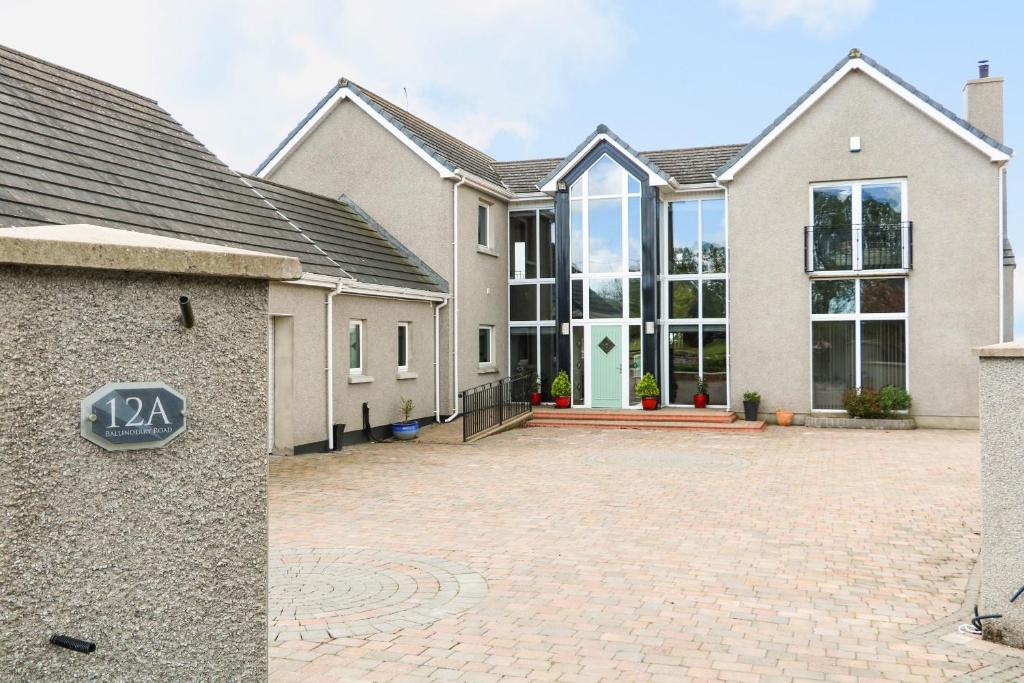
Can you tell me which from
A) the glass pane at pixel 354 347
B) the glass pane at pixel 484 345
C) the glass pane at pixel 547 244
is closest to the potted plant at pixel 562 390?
the glass pane at pixel 484 345

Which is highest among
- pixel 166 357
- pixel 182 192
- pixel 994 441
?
pixel 182 192

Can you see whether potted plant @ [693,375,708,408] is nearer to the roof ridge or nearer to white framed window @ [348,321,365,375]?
white framed window @ [348,321,365,375]

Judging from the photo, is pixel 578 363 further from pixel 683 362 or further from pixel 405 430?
pixel 405 430

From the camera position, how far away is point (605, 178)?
24000mm

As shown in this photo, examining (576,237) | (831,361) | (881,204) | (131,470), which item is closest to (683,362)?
(831,361)

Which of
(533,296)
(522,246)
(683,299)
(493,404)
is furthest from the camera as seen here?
(522,246)

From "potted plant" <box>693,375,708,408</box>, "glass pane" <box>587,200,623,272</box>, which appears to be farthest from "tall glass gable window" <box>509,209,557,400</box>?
"potted plant" <box>693,375,708,408</box>

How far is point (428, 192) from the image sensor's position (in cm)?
2222

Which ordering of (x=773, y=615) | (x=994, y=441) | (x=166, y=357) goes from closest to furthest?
(x=166, y=357) → (x=994, y=441) → (x=773, y=615)

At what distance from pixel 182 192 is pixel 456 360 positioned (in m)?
8.71

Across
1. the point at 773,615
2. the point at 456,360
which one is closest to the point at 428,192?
the point at 456,360

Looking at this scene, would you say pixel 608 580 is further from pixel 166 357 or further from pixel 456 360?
pixel 456 360

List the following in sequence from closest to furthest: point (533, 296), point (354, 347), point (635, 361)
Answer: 1. point (354, 347)
2. point (635, 361)
3. point (533, 296)

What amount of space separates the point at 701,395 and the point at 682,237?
467cm
